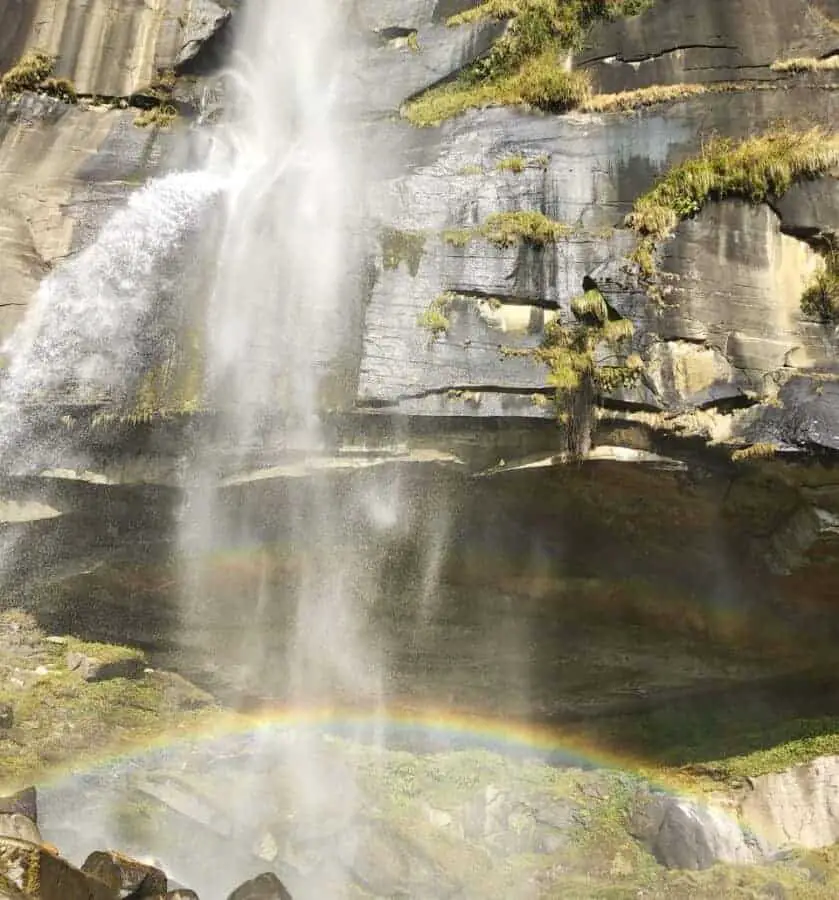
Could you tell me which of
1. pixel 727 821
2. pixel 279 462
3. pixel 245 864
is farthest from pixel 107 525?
pixel 727 821

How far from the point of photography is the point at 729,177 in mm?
9102

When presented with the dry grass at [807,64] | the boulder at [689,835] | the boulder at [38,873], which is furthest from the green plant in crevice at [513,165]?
the boulder at [38,873]

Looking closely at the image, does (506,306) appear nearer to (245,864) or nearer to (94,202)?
(94,202)

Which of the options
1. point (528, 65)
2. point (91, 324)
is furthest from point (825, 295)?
point (91, 324)

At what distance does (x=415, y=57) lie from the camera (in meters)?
12.1

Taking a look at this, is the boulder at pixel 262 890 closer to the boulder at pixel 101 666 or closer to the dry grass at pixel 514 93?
the boulder at pixel 101 666

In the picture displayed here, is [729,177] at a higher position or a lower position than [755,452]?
higher

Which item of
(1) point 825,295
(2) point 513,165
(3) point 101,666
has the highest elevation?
(2) point 513,165

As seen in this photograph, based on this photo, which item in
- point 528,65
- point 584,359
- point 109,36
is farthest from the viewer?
point 109,36

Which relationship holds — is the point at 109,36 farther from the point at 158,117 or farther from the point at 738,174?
the point at 738,174

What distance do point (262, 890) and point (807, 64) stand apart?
503 inches

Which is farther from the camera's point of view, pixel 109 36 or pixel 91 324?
pixel 109 36

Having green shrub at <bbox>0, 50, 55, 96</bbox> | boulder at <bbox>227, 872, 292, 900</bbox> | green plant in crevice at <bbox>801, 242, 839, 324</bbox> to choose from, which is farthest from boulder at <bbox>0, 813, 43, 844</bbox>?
green plant in crevice at <bbox>801, 242, 839, 324</bbox>

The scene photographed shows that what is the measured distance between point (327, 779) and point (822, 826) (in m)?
6.91
